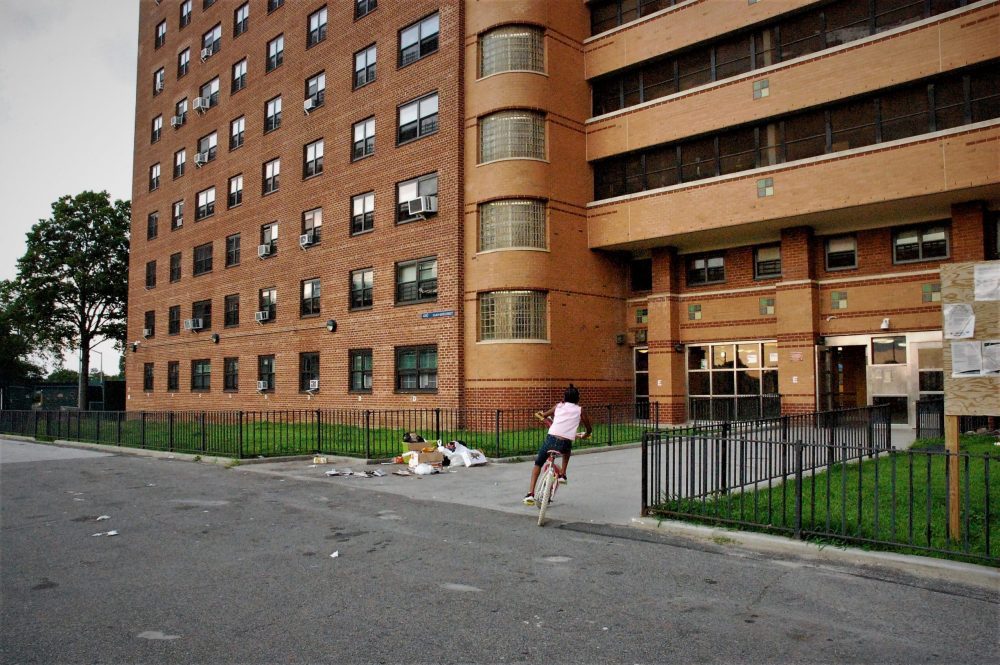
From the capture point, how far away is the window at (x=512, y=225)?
2420 centimetres

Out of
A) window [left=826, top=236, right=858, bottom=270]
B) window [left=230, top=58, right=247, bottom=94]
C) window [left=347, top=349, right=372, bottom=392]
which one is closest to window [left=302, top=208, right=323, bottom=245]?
window [left=347, top=349, right=372, bottom=392]

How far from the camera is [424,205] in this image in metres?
25.5

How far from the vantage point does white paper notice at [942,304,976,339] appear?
7145 millimetres

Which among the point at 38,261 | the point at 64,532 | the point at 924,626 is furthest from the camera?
the point at 38,261

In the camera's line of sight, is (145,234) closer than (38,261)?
Yes

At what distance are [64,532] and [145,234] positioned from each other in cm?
3917

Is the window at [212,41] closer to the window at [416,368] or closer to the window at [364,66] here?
the window at [364,66]

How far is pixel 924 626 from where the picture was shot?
16.9ft

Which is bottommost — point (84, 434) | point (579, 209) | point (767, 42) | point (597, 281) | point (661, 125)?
point (84, 434)

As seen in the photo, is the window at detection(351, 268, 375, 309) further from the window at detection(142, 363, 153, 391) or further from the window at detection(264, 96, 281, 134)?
the window at detection(142, 363, 153, 391)

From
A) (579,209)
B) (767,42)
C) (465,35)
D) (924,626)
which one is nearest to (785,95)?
(767,42)

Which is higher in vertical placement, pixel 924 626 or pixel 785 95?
pixel 785 95

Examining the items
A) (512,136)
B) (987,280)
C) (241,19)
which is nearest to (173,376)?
(241,19)

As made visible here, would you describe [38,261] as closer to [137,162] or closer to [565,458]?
[137,162]
